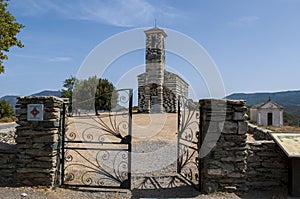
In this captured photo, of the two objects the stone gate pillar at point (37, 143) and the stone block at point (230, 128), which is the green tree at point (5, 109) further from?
the stone block at point (230, 128)

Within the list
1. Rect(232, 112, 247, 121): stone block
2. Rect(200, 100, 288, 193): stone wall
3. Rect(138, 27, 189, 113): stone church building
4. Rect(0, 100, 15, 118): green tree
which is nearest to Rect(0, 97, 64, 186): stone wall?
Rect(200, 100, 288, 193): stone wall

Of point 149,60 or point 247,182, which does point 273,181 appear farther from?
point 149,60

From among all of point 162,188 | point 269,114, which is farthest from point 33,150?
point 269,114

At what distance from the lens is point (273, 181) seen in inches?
205

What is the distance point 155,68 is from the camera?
2664 centimetres

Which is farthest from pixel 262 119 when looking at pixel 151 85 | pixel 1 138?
pixel 1 138

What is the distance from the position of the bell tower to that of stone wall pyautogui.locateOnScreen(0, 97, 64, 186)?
2039cm

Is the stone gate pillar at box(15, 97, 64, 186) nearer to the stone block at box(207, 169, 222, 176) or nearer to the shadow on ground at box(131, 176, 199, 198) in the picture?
the shadow on ground at box(131, 176, 199, 198)

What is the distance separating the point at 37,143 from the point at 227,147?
3740 millimetres

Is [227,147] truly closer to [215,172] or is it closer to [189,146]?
[215,172]

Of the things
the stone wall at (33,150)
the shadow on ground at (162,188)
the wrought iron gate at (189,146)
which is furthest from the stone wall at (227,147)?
the stone wall at (33,150)

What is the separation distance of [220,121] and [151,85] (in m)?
21.1

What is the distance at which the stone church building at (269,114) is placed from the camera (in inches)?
779

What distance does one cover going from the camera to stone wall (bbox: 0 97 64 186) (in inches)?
203
